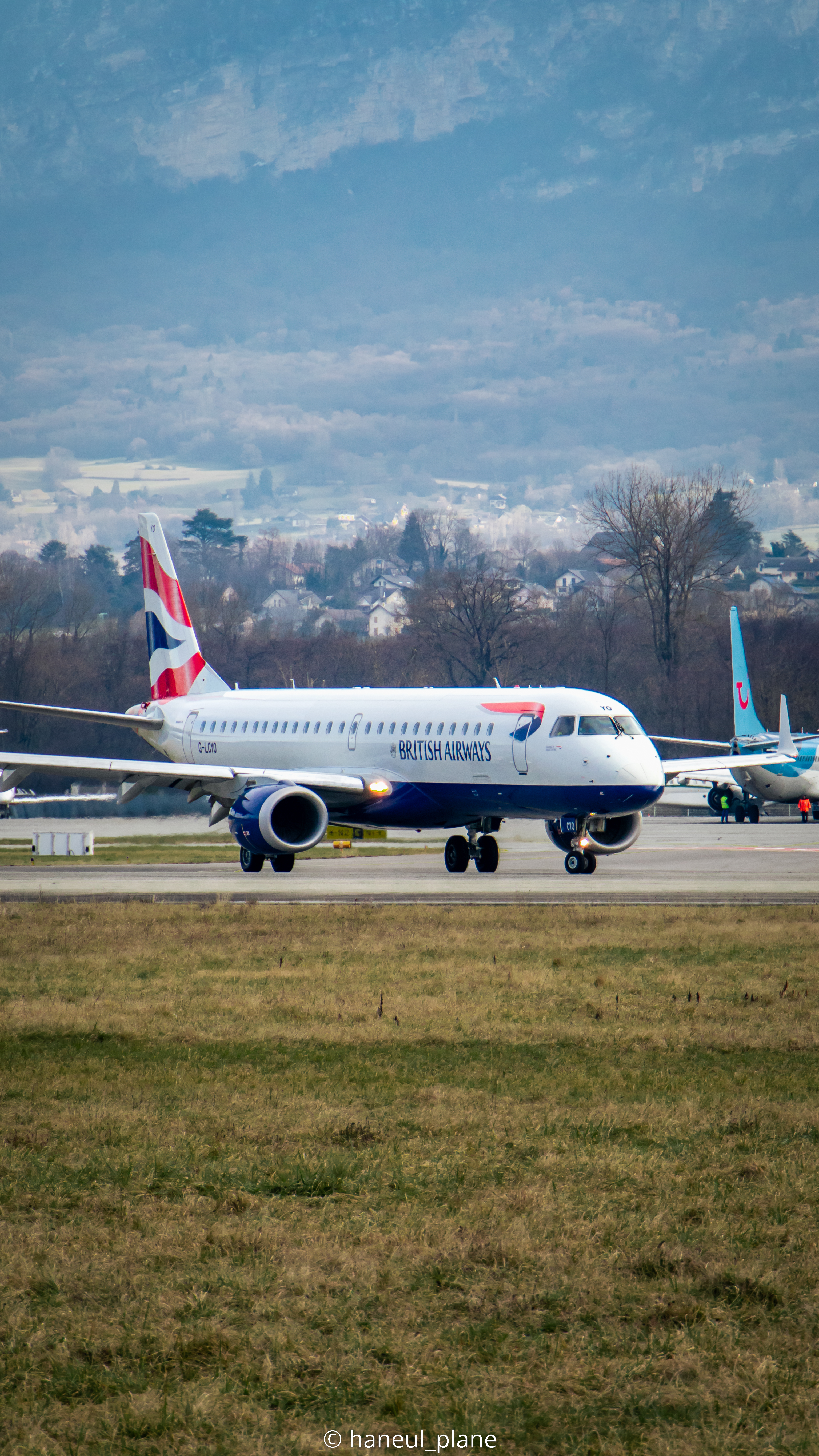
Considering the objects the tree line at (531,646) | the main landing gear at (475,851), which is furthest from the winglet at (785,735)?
the tree line at (531,646)

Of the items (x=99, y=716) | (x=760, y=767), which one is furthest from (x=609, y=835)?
(x=760, y=767)

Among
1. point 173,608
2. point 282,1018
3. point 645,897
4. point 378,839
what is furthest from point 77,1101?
point 378,839

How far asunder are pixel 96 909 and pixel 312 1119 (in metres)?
13.8

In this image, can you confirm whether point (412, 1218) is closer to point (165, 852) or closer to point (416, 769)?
point (416, 769)

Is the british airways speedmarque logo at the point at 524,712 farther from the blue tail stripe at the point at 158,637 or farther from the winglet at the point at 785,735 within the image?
the winglet at the point at 785,735

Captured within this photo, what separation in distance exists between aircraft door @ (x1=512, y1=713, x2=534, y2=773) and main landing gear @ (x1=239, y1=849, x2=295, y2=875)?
18.3ft

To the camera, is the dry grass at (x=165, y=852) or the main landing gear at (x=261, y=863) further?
the dry grass at (x=165, y=852)

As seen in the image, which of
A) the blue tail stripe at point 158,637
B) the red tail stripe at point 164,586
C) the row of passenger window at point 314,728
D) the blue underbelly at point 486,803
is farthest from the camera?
the blue tail stripe at point 158,637

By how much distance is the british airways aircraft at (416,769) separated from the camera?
27031 millimetres

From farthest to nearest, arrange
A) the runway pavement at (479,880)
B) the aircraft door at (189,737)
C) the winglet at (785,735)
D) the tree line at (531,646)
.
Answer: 1. the tree line at (531,646)
2. the winglet at (785,735)
3. the aircraft door at (189,737)
4. the runway pavement at (479,880)

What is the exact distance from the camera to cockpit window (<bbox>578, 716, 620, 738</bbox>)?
2706cm

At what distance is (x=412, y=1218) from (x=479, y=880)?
20911 mm

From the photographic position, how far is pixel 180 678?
36906 millimetres

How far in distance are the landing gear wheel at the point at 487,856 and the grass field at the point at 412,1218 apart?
16.0 meters
